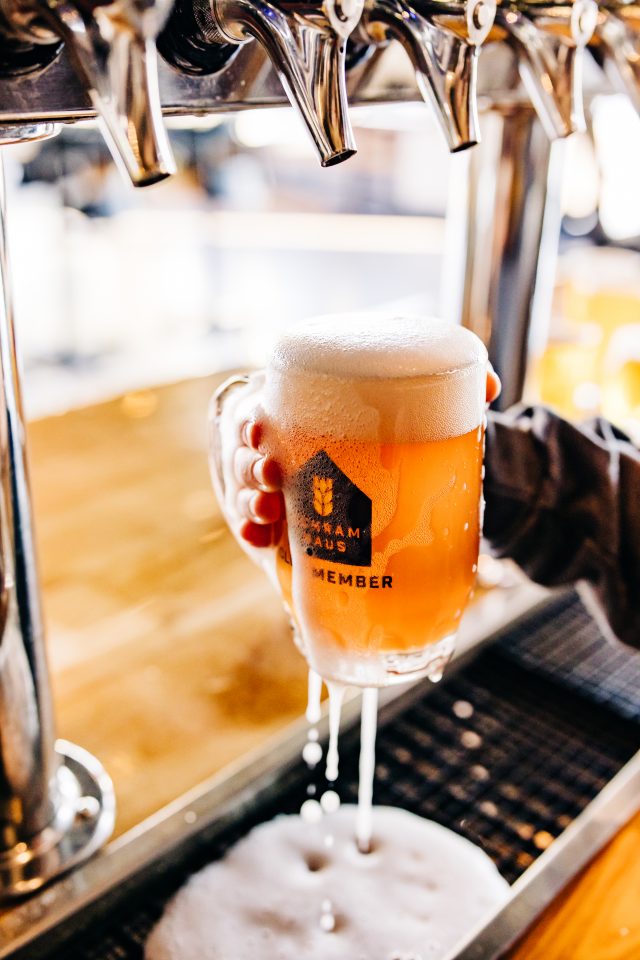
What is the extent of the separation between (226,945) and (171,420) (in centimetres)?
109

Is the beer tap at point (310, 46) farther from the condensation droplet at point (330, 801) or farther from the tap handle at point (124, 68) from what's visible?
the condensation droplet at point (330, 801)

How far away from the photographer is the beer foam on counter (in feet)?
2.53

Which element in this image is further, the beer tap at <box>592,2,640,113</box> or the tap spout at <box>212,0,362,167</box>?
the beer tap at <box>592,2,640,113</box>

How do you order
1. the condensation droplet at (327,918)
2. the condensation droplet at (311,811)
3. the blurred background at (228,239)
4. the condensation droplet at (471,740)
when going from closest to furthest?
the condensation droplet at (327,918)
the condensation droplet at (311,811)
the condensation droplet at (471,740)
the blurred background at (228,239)

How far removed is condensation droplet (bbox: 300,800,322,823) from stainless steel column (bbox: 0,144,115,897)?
7.5 inches

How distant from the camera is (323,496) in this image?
0.64 meters

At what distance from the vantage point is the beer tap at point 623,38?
773 mm

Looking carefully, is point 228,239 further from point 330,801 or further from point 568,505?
point 330,801

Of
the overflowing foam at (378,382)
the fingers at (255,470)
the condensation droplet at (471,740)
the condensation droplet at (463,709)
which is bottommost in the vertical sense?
the condensation droplet at (463,709)

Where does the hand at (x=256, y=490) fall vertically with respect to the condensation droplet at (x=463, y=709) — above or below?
above

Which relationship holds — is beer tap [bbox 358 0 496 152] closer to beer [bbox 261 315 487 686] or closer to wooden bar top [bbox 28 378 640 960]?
beer [bbox 261 315 487 686]

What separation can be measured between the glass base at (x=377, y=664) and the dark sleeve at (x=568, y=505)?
13.6 inches

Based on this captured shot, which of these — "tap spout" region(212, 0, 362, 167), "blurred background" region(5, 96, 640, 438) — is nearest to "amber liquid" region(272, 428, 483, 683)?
"tap spout" region(212, 0, 362, 167)

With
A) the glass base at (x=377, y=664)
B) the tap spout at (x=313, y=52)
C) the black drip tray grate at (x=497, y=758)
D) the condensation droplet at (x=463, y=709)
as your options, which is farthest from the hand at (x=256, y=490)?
the condensation droplet at (x=463, y=709)
